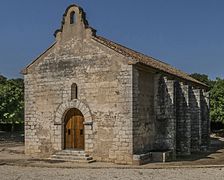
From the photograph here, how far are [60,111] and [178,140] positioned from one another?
7.12 m

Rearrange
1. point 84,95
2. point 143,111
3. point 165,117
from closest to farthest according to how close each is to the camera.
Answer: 1. point 143,111
2. point 84,95
3. point 165,117

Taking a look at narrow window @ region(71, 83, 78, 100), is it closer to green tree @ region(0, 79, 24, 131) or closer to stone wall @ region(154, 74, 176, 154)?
stone wall @ region(154, 74, 176, 154)

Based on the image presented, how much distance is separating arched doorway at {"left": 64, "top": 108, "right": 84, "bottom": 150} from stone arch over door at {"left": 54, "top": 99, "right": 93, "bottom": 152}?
240 millimetres

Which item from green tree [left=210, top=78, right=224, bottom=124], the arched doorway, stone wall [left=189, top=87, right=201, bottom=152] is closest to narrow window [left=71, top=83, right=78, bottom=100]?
the arched doorway

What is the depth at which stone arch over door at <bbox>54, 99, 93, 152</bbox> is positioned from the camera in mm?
18391

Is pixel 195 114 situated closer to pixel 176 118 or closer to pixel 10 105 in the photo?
pixel 176 118

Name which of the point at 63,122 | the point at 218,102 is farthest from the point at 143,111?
the point at 218,102

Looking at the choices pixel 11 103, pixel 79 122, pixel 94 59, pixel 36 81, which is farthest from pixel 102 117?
pixel 11 103

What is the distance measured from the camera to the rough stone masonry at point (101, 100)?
1761cm

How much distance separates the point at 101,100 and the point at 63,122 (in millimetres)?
2702

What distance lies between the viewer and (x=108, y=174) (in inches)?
553

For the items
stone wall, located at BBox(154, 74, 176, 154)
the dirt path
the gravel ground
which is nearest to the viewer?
the gravel ground

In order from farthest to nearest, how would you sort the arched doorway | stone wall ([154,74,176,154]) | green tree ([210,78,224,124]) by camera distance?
1. green tree ([210,78,224,124])
2. stone wall ([154,74,176,154])
3. the arched doorway

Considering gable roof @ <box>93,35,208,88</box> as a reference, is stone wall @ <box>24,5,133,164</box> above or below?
below
